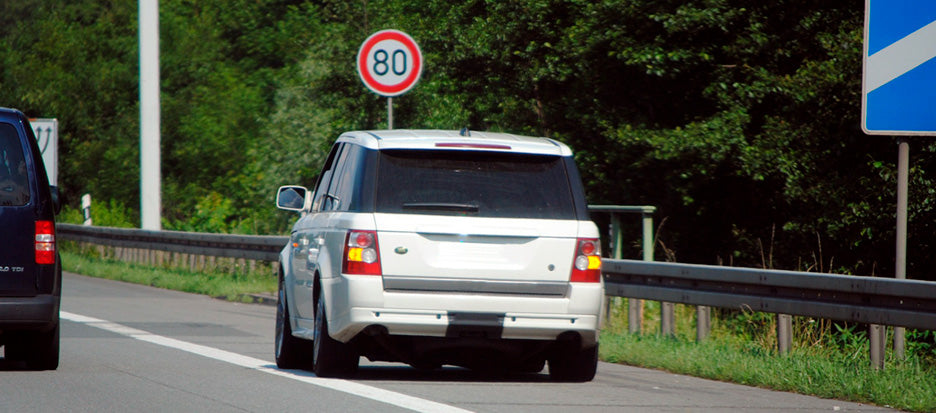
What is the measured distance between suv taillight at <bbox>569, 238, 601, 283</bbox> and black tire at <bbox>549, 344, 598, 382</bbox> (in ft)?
1.71

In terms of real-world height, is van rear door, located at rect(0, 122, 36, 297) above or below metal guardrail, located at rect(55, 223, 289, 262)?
above

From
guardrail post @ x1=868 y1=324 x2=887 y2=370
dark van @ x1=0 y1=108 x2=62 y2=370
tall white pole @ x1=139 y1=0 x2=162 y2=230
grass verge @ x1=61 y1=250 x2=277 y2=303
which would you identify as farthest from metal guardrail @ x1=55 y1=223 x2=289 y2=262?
guardrail post @ x1=868 y1=324 x2=887 y2=370

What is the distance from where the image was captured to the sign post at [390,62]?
52.3 ft

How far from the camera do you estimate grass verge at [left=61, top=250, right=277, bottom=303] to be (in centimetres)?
1991

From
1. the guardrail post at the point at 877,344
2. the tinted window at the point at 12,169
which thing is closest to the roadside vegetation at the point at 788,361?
the guardrail post at the point at 877,344

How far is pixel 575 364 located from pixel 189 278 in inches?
514

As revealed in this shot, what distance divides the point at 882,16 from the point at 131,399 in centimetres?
532

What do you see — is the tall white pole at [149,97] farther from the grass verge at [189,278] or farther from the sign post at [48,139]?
the sign post at [48,139]

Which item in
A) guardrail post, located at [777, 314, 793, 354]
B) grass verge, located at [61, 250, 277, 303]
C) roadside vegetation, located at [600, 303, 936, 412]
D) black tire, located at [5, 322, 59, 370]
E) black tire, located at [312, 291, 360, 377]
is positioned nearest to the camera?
roadside vegetation, located at [600, 303, 936, 412]

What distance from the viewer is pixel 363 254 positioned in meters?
9.16

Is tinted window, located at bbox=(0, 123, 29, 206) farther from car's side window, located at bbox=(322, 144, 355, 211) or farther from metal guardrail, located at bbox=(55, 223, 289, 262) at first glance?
metal guardrail, located at bbox=(55, 223, 289, 262)

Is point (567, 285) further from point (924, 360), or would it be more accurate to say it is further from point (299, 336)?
point (924, 360)

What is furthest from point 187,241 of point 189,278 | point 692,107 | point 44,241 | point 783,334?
point 783,334

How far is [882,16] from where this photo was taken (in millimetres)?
9867
